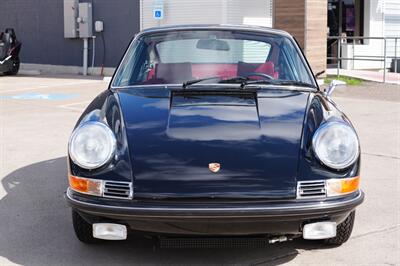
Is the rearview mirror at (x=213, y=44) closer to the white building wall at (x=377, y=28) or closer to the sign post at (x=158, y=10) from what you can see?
the sign post at (x=158, y=10)

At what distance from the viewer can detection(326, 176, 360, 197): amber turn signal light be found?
350 cm

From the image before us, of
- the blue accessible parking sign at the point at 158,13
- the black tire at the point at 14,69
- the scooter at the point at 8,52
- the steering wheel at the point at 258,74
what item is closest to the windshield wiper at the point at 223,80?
the steering wheel at the point at 258,74

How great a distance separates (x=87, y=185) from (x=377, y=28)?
665 inches

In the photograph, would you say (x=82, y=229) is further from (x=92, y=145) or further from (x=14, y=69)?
(x=14, y=69)

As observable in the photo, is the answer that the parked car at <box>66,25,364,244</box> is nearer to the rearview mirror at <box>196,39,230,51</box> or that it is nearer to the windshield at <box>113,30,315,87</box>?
the windshield at <box>113,30,315,87</box>

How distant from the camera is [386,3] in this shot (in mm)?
18859

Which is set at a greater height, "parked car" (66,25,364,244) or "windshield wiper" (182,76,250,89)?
"windshield wiper" (182,76,250,89)

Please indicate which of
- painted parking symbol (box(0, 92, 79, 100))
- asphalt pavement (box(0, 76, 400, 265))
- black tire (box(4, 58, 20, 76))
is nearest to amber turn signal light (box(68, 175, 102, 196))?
asphalt pavement (box(0, 76, 400, 265))

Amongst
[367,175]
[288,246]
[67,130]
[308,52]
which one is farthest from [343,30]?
[288,246]

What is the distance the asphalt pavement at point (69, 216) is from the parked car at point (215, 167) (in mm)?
225

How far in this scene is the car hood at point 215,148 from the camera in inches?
135

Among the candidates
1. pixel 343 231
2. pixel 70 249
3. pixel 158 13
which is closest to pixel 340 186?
pixel 343 231

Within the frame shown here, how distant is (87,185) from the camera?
3.54 m

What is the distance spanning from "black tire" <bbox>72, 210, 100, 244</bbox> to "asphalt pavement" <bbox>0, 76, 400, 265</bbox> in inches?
2.9
